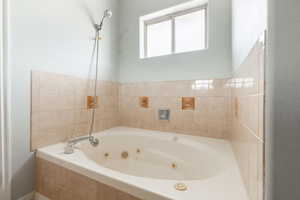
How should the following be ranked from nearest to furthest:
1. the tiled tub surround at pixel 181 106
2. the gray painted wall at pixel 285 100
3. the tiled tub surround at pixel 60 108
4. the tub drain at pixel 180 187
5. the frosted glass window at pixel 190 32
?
the gray painted wall at pixel 285 100
the tub drain at pixel 180 187
the tiled tub surround at pixel 60 108
the tiled tub surround at pixel 181 106
the frosted glass window at pixel 190 32

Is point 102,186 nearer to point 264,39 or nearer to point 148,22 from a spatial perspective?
point 264,39

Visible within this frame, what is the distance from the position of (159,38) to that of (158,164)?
5.84 ft

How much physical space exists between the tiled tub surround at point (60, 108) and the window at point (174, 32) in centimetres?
97

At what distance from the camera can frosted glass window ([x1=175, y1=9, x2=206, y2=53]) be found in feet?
5.96

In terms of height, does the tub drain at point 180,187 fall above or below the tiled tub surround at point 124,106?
below

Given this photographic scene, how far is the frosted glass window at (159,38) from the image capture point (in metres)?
2.04

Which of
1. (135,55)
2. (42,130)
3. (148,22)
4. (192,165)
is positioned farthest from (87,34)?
(192,165)

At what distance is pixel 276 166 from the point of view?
0.41m

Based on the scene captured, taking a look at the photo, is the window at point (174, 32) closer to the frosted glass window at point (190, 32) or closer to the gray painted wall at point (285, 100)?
the frosted glass window at point (190, 32)

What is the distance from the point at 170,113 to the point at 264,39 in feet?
4.68

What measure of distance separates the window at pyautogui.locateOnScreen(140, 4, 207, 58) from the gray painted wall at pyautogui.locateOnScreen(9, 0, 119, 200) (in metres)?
0.82

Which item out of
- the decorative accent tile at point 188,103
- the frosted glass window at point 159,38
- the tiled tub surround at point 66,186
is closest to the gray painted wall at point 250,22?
the decorative accent tile at point 188,103

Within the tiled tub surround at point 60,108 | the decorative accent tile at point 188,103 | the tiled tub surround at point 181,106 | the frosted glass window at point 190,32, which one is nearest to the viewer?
the tiled tub surround at point 60,108

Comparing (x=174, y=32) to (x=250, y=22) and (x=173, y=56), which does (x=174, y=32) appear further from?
(x=250, y=22)
